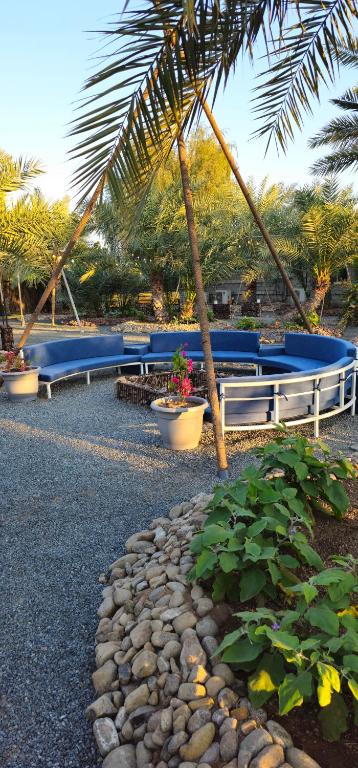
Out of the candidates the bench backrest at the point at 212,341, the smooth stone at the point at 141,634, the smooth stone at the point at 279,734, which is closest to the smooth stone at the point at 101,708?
the smooth stone at the point at 141,634

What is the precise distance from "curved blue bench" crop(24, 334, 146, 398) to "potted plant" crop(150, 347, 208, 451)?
3276 mm

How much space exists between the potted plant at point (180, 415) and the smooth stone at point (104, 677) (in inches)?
133

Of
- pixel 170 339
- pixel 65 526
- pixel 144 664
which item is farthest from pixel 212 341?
pixel 144 664

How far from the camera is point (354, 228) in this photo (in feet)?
48.8

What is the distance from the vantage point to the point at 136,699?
2107 millimetres

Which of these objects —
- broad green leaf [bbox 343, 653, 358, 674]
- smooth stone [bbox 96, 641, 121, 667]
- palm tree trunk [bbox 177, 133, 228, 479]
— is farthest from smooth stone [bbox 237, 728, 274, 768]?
palm tree trunk [bbox 177, 133, 228, 479]

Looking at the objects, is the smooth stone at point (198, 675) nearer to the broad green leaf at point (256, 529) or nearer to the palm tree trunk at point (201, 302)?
the broad green leaf at point (256, 529)

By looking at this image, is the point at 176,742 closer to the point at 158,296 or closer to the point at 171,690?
the point at 171,690

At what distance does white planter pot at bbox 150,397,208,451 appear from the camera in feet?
18.4

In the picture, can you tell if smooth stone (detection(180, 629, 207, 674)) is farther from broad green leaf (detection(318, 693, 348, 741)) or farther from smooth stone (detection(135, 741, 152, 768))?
broad green leaf (detection(318, 693, 348, 741))

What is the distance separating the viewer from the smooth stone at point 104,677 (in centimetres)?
230

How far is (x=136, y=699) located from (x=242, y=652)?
0.53 m

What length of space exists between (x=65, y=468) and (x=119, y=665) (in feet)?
10.1

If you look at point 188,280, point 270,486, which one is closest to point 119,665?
point 270,486
